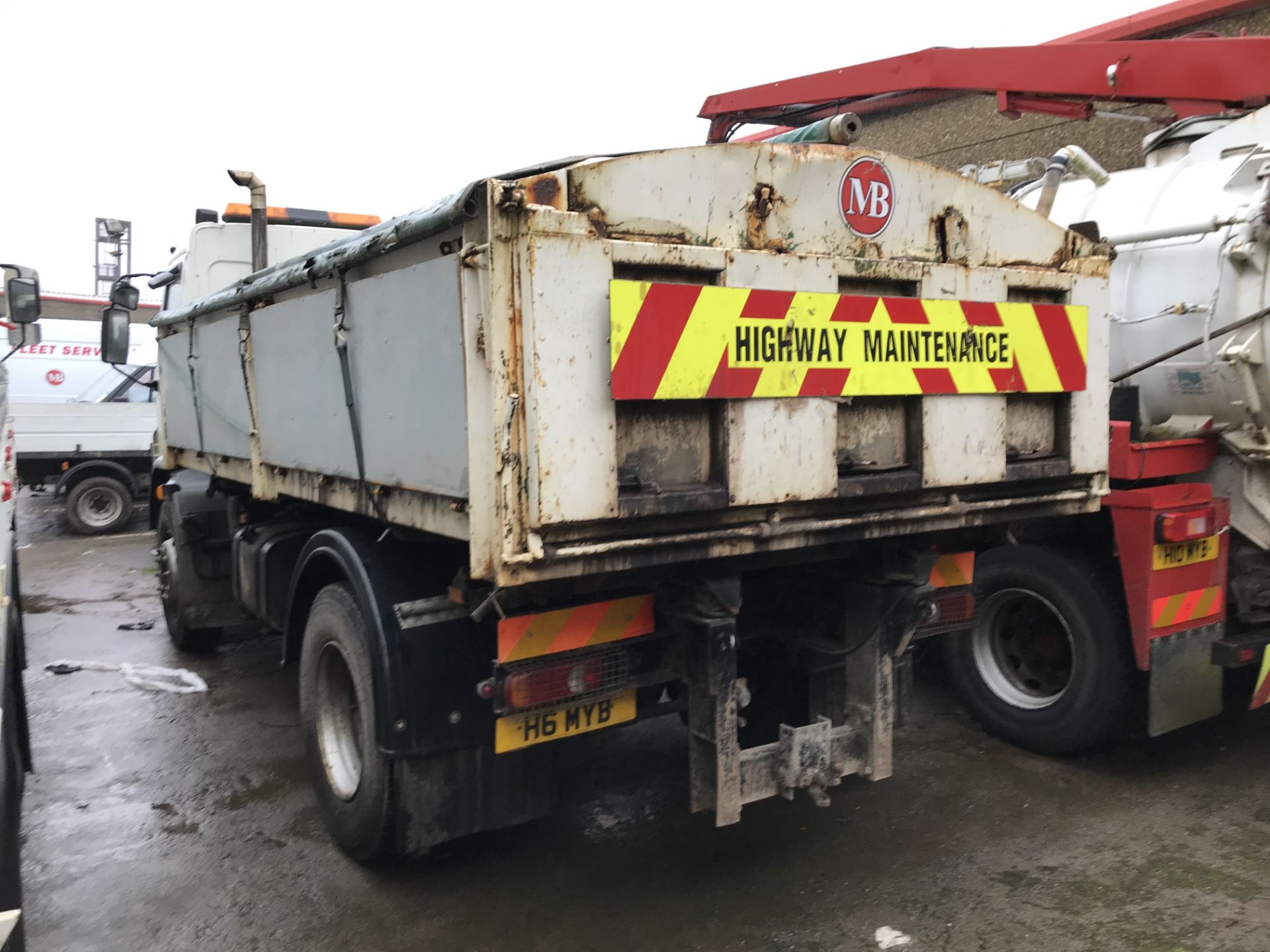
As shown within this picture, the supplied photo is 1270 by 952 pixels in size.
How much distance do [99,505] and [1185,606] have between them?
12.8 metres

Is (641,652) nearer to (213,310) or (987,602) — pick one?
(987,602)

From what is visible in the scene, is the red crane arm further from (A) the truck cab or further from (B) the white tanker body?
(A) the truck cab

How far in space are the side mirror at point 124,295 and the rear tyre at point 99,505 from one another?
6.79m

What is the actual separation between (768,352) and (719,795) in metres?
1.36

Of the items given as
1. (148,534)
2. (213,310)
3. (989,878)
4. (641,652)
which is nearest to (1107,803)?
(989,878)

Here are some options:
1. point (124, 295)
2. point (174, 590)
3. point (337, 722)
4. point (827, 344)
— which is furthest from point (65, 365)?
point (827, 344)

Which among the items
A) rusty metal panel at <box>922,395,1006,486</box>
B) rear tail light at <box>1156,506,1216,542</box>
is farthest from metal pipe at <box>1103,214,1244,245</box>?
rusty metal panel at <box>922,395,1006,486</box>

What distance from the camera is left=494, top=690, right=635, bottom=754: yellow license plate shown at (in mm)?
3057

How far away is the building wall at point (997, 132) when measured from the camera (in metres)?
8.18

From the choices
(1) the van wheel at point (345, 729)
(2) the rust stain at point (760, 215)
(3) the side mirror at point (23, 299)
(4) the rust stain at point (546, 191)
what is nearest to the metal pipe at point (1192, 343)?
(2) the rust stain at point (760, 215)

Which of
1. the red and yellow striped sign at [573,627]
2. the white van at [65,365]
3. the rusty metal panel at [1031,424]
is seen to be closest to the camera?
the red and yellow striped sign at [573,627]

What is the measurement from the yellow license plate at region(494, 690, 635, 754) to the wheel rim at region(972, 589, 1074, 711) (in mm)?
2325

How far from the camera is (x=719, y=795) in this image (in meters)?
3.06

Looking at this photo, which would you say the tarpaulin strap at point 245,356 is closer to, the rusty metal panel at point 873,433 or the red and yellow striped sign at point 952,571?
the rusty metal panel at point 873,433
